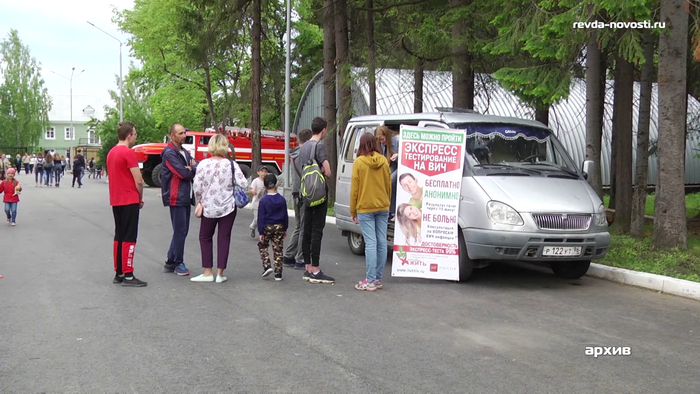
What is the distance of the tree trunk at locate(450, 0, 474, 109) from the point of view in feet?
50.6

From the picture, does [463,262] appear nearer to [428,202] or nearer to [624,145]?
[428,202]

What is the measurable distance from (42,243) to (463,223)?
7501mm

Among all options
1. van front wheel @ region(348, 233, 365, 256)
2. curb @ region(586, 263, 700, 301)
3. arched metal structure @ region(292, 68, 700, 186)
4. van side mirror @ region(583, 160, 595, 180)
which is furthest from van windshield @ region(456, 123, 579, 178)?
arched metal structure @ region(292, 68, 700, 186)

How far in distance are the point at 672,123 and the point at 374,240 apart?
473 centimetres

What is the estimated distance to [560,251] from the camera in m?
8.34

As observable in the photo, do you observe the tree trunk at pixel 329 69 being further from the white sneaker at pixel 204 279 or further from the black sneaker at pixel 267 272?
the white sneaker at pixel 204 279

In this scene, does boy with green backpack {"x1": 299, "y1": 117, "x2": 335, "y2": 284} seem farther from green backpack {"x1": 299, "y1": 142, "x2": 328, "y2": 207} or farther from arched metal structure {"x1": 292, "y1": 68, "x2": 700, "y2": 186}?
arched metal structure {"x1": 292, "y1": 68, "x2": 700, "y2": 186}

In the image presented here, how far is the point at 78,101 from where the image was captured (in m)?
104

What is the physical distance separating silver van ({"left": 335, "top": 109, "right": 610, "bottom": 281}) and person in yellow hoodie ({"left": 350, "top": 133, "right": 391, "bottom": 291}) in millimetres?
1110

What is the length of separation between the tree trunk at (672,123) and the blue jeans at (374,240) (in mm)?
4336

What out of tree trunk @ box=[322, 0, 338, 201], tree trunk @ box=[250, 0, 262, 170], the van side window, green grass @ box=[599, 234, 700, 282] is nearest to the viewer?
green grass @ box=[599, 234, 700, 282]

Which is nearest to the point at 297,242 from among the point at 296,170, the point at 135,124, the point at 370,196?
the point at 296,170

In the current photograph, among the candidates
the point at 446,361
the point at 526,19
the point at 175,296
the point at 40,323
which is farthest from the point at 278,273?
the point at 526,19

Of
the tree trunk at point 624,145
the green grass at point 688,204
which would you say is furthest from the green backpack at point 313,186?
the green grass at point 688,204
